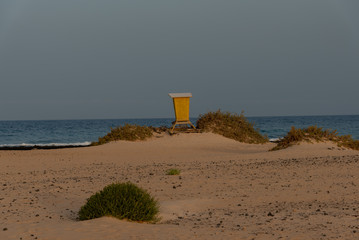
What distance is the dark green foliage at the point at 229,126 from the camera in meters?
34.9

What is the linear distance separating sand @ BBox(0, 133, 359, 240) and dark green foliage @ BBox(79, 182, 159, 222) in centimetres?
37

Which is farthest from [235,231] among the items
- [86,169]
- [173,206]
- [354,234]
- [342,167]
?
[86,169]

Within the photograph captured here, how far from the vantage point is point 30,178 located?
56.6ft

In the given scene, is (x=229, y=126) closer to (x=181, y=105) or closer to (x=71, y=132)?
(x=181, y=105)

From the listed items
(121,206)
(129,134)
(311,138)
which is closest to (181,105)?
(129,134)

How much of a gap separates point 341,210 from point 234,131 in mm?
25057

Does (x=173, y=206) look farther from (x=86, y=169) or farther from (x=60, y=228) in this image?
(x=86, y=169)

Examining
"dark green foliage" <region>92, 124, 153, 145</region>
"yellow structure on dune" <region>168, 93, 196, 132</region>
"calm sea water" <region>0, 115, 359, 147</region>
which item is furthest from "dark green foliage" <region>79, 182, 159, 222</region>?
"calm sea water" <region>0, 115, 359, 147</region>

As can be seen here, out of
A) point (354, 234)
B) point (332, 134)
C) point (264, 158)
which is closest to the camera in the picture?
point (354, 234)

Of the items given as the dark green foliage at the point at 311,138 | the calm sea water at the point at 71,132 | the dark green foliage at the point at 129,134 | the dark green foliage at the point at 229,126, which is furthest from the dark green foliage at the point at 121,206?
the calm sea water at the point at 71,132

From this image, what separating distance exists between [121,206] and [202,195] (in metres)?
3.76

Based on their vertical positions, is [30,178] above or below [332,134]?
below

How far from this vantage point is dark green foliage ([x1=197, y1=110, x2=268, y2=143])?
34938 mm

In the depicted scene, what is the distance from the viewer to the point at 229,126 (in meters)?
35.8
